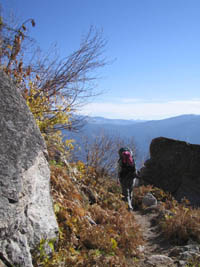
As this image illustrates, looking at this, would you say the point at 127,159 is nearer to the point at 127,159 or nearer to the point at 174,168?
the point at 127,159

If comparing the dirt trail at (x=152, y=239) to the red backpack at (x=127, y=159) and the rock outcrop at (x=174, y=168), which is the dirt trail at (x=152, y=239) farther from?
the rock outcrop at (x=174, y=168)

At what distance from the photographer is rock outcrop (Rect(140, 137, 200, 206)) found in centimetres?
1270

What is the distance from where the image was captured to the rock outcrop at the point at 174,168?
12705 millimetres

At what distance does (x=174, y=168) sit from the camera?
44.5 feet

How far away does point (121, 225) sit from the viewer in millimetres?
5312

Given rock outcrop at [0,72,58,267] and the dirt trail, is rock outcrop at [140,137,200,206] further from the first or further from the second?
rock outcrop at [0,72,58,267]

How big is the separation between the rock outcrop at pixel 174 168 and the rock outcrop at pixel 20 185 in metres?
10.1

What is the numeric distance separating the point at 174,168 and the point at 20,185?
12.0 metres

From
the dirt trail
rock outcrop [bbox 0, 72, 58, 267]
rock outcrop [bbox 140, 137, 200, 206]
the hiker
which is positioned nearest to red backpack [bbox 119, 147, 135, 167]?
the hiker

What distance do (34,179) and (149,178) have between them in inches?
441

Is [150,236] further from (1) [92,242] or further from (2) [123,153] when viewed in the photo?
(2) [123,153]

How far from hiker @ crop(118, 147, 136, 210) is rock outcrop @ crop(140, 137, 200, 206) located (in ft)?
16.5

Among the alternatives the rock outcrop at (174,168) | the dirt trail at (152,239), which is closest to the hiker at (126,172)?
the dirt trail at (152,239)

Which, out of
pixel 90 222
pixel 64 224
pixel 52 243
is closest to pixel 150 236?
pixel 90 222
